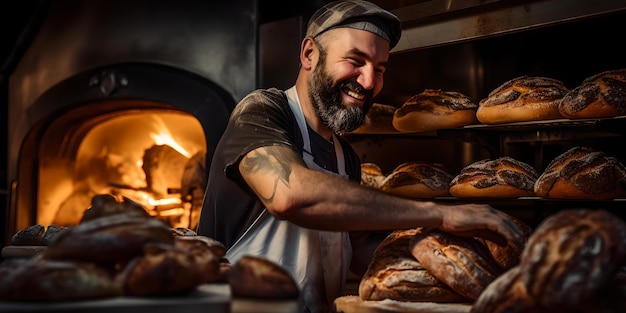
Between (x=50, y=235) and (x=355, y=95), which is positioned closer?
(x=50, y=235)

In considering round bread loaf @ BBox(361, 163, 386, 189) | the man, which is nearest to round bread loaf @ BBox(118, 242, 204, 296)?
the man

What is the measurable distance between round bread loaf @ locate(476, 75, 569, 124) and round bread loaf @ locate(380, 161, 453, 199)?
340 mm

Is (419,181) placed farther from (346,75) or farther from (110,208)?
(110,208)

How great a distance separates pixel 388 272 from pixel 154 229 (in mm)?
806

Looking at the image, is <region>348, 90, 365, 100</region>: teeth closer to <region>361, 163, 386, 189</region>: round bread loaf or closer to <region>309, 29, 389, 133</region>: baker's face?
<region>309, 29, 389, 133</region>: baker's face

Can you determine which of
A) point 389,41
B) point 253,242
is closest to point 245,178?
point 253,242

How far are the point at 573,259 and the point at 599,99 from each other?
1541 mm

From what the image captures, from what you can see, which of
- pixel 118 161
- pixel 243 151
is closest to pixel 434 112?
pixel 243 151

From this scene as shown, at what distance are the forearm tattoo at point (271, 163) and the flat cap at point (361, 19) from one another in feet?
2.12

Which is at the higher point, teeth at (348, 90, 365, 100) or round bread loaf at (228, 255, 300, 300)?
teeth at (348, 90, 365, 100)

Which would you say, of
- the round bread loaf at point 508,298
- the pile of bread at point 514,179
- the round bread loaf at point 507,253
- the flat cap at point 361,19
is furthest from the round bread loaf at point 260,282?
the pile of bread at point 514,179

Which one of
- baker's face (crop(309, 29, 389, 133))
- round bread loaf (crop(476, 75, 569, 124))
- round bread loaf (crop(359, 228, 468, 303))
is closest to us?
round bread loaf (crop(359, 228, 468, 303))

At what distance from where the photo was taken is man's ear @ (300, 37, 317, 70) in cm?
262

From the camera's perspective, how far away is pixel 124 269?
128cm
